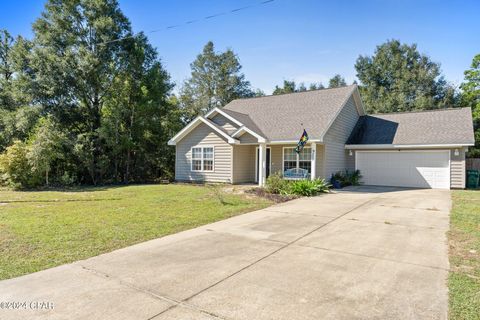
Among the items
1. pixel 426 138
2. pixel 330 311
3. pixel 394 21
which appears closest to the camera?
pixel 330 311

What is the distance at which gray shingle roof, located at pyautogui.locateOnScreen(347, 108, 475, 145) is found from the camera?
15.6 metres

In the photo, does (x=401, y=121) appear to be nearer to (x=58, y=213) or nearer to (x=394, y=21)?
(x=394, y=21)

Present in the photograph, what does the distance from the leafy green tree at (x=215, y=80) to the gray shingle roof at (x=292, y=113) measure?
18723 mm

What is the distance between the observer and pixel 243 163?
1730 centimetres

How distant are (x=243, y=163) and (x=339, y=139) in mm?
5583

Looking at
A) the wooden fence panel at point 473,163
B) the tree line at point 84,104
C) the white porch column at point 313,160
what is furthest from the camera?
the wooden fence panel at point 473,163

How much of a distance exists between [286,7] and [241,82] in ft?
97.5

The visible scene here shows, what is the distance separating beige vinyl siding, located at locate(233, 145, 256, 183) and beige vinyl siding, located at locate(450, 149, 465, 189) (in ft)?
34.1

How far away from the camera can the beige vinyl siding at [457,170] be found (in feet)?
50.2

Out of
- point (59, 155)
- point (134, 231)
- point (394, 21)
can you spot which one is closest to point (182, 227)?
point (134, 231)

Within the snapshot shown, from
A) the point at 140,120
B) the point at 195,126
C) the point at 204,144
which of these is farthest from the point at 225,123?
the point at 140,120

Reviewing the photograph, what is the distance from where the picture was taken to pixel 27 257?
4883 millimetres

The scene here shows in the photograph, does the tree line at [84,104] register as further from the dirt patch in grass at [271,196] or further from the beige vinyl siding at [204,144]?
the dirt patch in grass at [271,196]

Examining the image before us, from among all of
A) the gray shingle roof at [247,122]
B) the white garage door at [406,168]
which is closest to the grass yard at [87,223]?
the gray shingle roof at [247,122]
